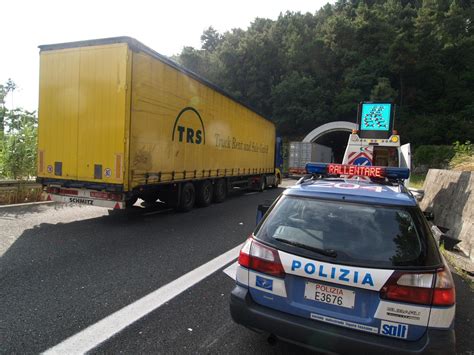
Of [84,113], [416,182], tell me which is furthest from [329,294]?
[416,182]

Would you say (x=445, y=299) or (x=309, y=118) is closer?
(x=445, y=299)

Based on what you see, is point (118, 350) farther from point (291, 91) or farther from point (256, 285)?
point (291, 91)

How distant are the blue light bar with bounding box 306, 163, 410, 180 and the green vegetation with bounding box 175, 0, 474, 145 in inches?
1777

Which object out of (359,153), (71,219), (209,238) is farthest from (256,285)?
(359,153)

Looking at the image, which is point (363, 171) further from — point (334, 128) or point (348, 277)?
point (334, 128)

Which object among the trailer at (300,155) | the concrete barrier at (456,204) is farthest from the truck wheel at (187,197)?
the trailer at (300,155)

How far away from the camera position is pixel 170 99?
8703 millimetres

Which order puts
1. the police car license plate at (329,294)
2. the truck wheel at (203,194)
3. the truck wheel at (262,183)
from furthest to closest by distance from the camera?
the truck wheel at (262,183), the truck wheel at (203,194), the police car license plate at (329,294)

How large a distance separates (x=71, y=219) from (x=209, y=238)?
11.7ft

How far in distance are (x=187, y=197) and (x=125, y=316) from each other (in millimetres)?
6657

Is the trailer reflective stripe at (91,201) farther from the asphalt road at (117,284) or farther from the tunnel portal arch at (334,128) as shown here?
the tunnel portal arch at (334,128)

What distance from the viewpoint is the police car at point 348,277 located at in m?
2.30

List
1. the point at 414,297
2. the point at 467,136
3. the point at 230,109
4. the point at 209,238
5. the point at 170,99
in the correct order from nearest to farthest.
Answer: the point at 414,297 < the point at 209,238 < the point at 170,99 < the point at 230,109 < the point at 467,136

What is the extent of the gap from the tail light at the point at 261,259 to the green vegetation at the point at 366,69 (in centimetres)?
4767
